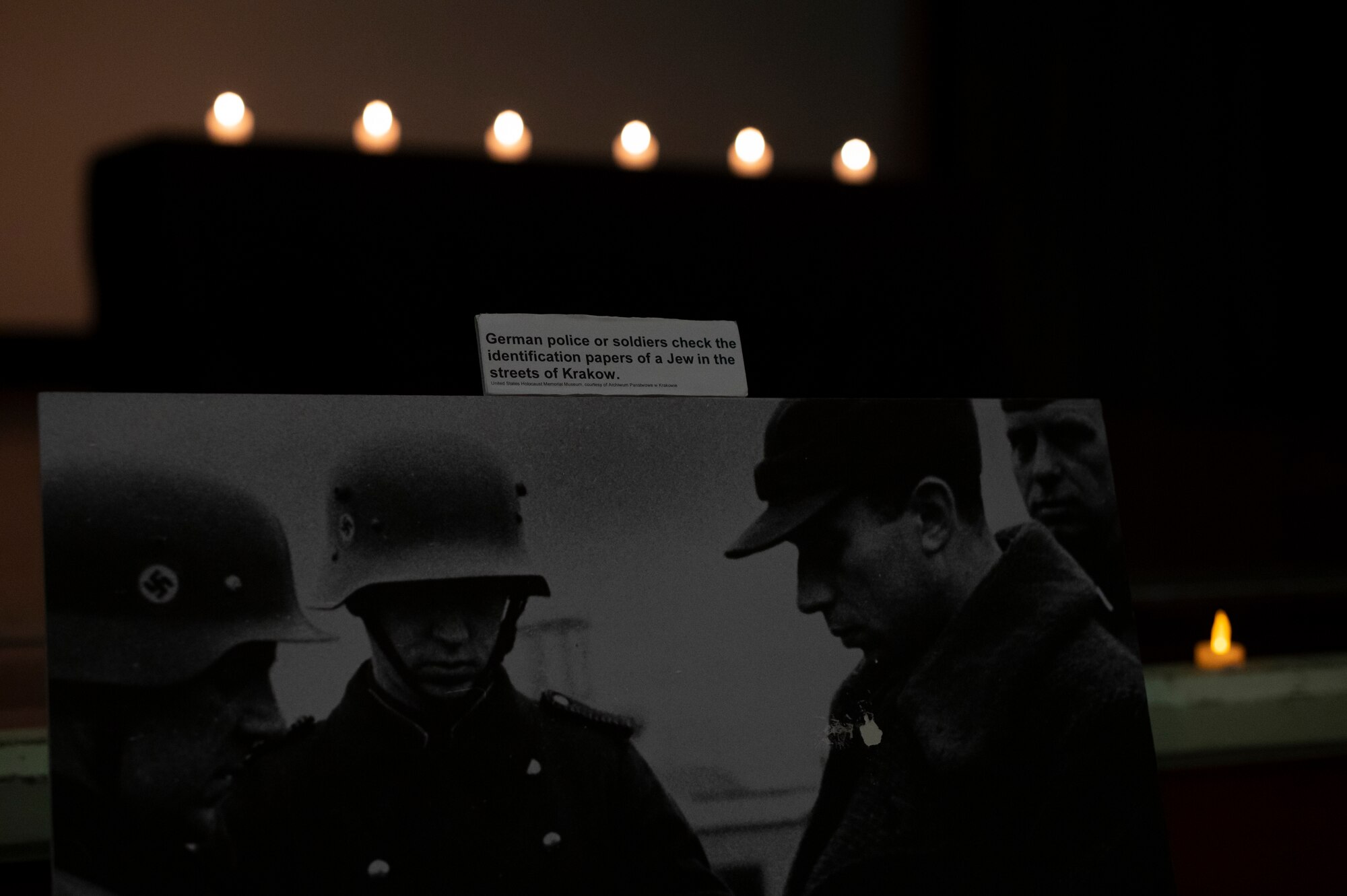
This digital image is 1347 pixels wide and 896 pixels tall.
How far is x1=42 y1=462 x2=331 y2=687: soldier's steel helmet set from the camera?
48cm

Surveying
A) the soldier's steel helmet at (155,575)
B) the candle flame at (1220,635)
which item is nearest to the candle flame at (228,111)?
the soldier's steel helmet at (155,575)

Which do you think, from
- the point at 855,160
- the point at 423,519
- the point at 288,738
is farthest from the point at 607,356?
the point at 855,160

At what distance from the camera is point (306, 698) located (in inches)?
19.8

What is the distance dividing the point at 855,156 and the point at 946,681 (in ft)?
2.08

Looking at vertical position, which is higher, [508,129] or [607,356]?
[508,129]

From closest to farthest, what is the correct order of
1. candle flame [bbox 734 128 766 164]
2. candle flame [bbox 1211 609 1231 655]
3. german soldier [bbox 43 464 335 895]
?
german soldier [bbox 43 464 335 895]
candle flame [bbox 1211 609 1231 655]
candle flame [bbox 734 128 766 164]

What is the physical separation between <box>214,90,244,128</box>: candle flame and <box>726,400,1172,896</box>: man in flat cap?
0.61 m

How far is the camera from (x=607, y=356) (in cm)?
64

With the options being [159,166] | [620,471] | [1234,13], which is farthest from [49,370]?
[1234,13]

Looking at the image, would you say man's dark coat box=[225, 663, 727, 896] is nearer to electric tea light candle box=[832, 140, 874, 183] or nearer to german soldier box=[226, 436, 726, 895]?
german soldier box=[226, 436, 726, 895]

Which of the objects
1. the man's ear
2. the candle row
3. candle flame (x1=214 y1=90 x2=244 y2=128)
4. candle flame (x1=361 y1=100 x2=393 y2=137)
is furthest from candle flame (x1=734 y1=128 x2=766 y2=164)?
the man's ear

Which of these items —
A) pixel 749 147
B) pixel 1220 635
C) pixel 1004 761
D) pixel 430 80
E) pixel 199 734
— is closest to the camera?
pixel 199 734

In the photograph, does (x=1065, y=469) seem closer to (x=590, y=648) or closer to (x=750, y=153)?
(x=590, y=648)

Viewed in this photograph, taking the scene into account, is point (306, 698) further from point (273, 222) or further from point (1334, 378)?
point (1334, 378)
